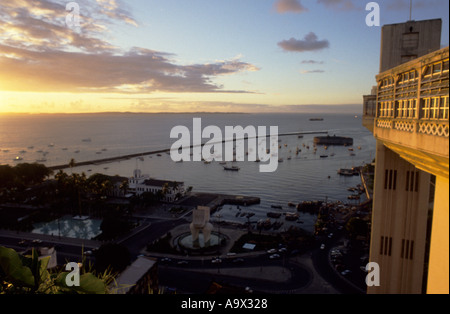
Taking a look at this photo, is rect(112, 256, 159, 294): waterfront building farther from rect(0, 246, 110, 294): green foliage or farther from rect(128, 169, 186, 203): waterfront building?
rect(128, 169, 186, 203): waterfront building

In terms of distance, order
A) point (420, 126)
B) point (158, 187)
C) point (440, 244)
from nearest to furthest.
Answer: point (440, 244)
point (420, 126)
point (158, 187)

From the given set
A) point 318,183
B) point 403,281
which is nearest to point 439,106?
point 403,281

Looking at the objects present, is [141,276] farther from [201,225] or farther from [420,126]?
[420,126]

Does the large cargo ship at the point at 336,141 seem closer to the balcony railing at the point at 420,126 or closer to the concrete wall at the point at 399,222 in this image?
the concrete wall at the point at 399,222

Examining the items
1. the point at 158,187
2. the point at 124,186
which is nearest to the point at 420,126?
the point at 158,187

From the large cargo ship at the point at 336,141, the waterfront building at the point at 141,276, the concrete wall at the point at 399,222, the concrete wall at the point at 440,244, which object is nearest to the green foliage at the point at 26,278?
the concrete wall at the point at 440,244

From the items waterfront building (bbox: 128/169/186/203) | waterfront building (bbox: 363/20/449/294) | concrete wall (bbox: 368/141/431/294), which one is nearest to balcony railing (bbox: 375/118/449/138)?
waterfront building (bbox: 363/20/449/294)
